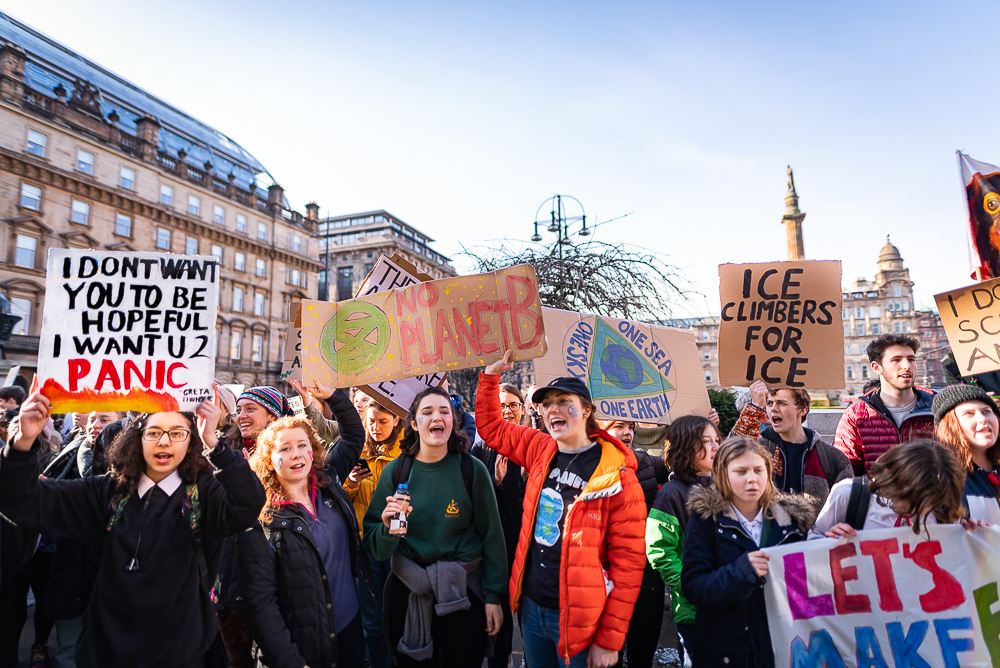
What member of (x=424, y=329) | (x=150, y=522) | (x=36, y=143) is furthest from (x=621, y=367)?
(x=36, y=143)

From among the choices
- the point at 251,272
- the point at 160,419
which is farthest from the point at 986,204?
the point at 251,272

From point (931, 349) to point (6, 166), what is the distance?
87631mm

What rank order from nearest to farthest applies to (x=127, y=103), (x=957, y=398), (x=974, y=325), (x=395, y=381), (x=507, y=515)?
(x=957, y=398) < (x=507, y=515) < (x=974, y=325) < (x=395, y=381) < (x=127, y=103)

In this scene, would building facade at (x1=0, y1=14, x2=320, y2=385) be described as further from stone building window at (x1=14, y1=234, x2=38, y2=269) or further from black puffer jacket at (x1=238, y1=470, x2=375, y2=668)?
black puffer jacket at (x1=238, y1=470, x2=375, y2=668)

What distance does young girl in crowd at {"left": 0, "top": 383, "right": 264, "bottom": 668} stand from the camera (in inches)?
100

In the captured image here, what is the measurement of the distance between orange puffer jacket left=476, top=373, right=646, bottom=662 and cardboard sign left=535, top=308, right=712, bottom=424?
1.28m

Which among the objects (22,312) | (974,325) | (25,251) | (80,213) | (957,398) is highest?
(80,213)

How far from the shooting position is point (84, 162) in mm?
32875

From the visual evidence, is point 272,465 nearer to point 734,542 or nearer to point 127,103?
point 734,542

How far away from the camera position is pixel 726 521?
287cm

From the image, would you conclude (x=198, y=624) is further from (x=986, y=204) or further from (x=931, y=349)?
(x=931, y=349)

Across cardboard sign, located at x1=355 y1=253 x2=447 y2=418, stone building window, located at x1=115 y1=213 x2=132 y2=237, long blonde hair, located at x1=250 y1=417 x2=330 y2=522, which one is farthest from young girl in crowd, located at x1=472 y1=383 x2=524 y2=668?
stone building window, located at x1=115 y1=213 x2=132 y2=237

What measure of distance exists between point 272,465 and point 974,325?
4.47m

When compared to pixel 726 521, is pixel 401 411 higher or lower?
higher
